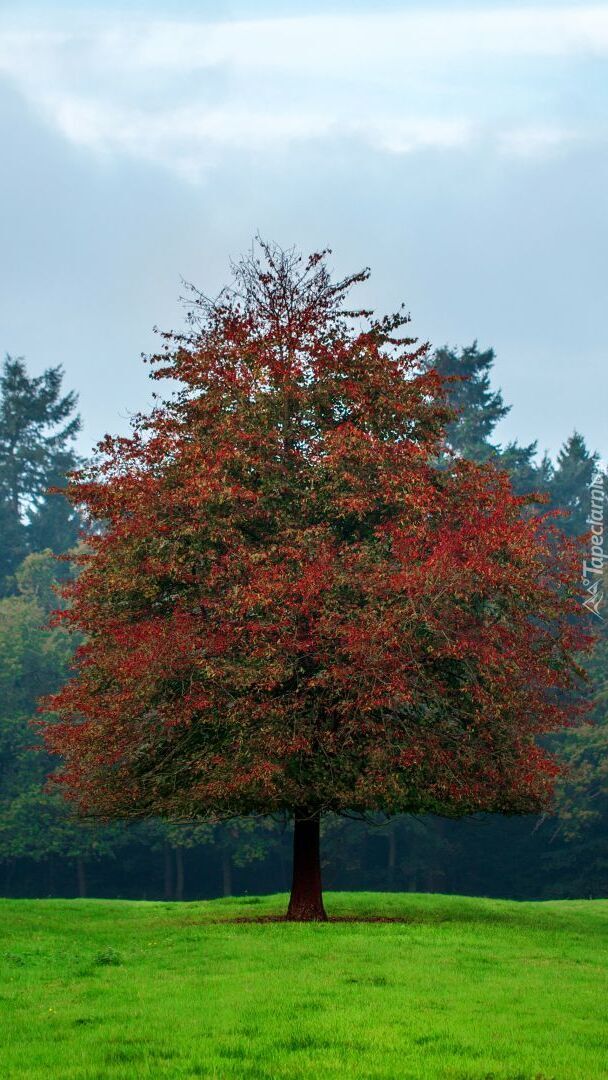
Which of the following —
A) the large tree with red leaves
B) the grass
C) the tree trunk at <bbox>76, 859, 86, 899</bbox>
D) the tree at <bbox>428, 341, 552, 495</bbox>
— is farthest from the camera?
the tree at <bbox>428, 341, 552, 495</bbox>

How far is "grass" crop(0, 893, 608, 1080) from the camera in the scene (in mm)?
9930

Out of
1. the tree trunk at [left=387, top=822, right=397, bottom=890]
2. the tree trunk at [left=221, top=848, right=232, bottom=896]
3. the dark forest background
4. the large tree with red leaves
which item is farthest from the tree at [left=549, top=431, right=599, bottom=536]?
the large tree with red leaves

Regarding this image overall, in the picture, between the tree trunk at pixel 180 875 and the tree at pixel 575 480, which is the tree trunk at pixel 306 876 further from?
the tree at pixel 575 480

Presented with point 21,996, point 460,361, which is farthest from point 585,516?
point 21,996

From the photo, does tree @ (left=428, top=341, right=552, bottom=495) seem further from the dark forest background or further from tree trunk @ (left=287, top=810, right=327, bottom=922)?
tree trunk @ (left=287, top=810, right=327, bottom=922)

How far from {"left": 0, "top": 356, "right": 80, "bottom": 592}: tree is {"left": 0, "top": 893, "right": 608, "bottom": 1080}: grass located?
74034 mm

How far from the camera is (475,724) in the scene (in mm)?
23109

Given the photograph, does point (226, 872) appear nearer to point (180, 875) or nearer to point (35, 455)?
point (180, 875)

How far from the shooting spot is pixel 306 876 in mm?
24906

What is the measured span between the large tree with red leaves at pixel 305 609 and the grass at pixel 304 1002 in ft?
10.1

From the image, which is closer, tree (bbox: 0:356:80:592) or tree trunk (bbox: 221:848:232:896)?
tree trunk (bbox: 221:848:232:896)

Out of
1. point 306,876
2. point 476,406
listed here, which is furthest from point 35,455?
point 306,876

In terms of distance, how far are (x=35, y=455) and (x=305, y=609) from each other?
263 feet

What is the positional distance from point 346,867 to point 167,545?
4666cm
